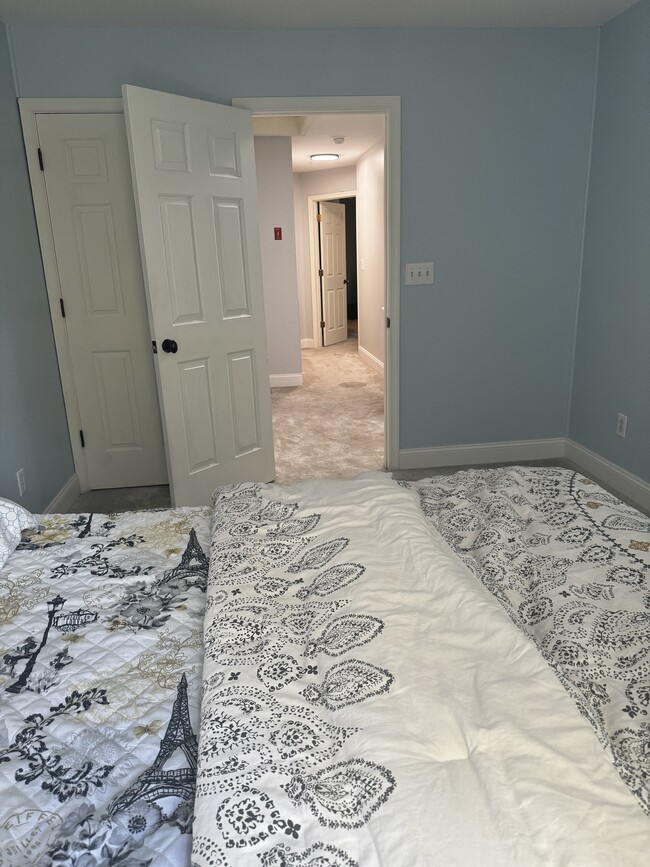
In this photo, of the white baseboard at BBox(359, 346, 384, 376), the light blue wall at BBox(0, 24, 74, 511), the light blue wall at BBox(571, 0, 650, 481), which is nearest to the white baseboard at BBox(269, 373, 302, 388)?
the white baseboard at BBox(359, 346, 384, 376)

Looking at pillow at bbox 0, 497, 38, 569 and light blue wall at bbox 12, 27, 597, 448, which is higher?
light blue wall at bbox 12, 27, 597, 448

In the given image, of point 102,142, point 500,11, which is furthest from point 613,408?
point 102,142

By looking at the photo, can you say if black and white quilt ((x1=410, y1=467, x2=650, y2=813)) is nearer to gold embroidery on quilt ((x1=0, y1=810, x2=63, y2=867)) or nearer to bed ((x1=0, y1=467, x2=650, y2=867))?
bed ((x1=0, y1=467, x2=650, y2=867))

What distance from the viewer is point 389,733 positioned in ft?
3.07

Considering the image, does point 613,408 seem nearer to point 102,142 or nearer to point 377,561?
point 377,561

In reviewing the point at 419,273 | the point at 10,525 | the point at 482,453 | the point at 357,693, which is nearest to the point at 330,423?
the point at 482,453

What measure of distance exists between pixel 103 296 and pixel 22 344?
618 mm

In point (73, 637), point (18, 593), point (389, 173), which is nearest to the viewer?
point (73, 637)

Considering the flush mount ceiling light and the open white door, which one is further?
the flush mount ceiling light

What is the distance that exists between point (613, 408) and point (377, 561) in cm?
262

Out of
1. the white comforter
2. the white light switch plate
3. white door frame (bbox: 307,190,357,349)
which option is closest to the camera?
the white comforter

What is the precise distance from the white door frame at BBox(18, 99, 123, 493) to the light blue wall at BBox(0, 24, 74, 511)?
0.04 metres

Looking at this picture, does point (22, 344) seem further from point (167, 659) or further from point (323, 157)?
point (323, 157)

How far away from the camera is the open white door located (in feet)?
9.46
